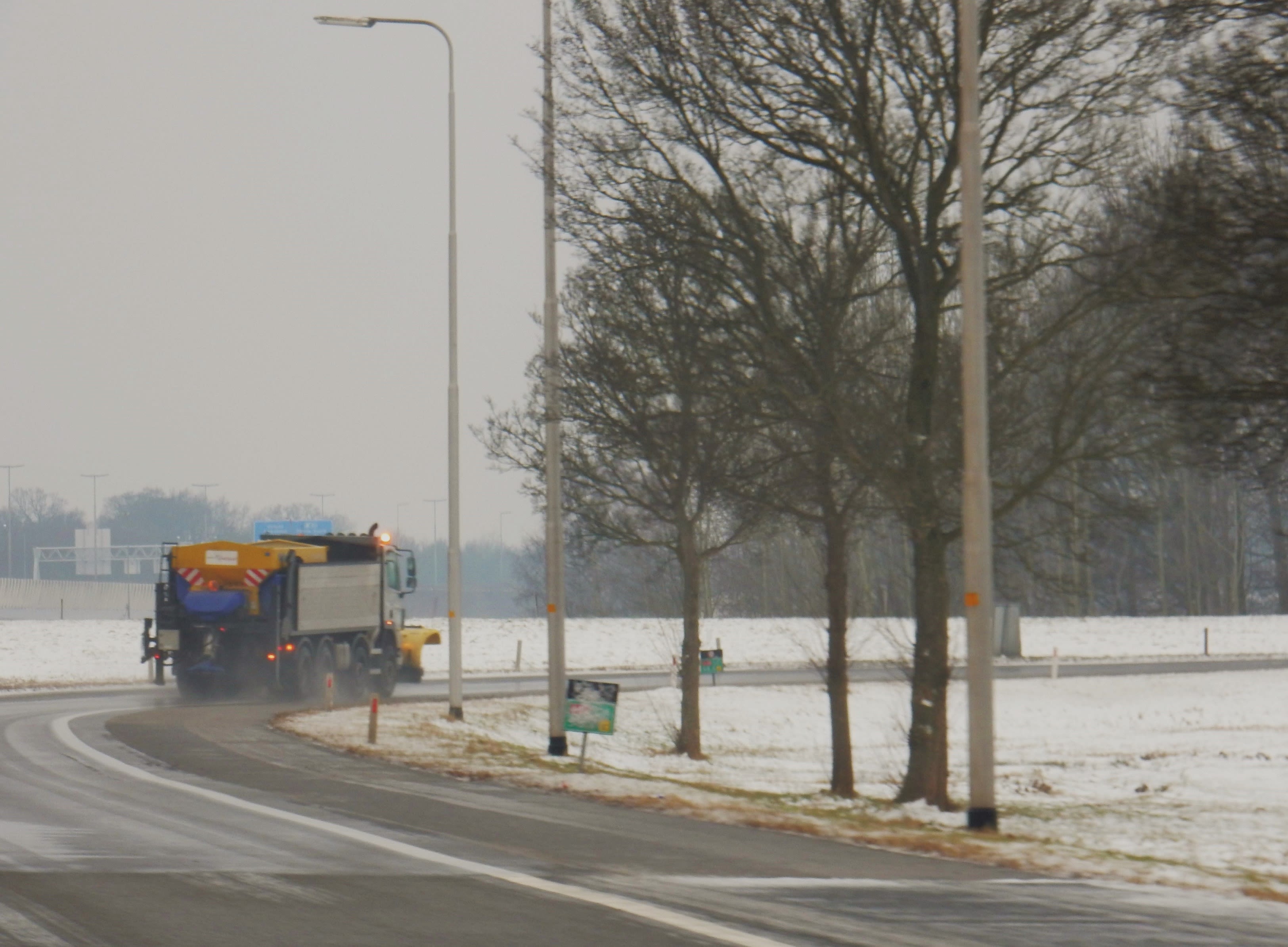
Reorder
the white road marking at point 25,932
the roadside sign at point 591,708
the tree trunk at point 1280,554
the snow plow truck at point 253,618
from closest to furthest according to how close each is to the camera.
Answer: the white road marking at point 25,932 < the roadside sign at point 591,708 < the snow plow truck at point 253,618 < the tree trunk at point 1280,554

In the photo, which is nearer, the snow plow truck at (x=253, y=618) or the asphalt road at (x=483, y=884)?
the asphalt road at (x=483, y=884)

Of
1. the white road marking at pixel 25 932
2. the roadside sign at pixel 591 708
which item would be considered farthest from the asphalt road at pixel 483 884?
the roadside sign at pixel 591 708

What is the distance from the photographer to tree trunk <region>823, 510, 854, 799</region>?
834 inches

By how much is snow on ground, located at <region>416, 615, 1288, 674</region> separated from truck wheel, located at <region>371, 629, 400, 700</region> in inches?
614

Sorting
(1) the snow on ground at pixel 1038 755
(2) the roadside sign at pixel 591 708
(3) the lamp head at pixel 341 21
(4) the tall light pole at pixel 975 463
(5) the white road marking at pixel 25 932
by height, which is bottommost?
(1) the snow on ground at pixel 1038 755

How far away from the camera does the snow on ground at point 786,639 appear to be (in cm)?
5522

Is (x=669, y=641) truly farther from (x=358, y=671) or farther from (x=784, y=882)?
(x=784, y=882)

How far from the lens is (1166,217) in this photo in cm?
1338

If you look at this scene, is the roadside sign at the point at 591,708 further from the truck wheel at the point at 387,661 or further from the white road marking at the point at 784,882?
the truck wheel at the point at 387,661

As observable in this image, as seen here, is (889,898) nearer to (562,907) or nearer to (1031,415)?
(562,907)

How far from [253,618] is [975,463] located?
75.0ft

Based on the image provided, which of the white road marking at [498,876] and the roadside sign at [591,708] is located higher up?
the roadside sign at [591,708]

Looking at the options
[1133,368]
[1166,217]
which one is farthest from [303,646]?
[1166,217]

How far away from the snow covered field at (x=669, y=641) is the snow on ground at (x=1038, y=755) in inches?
376
